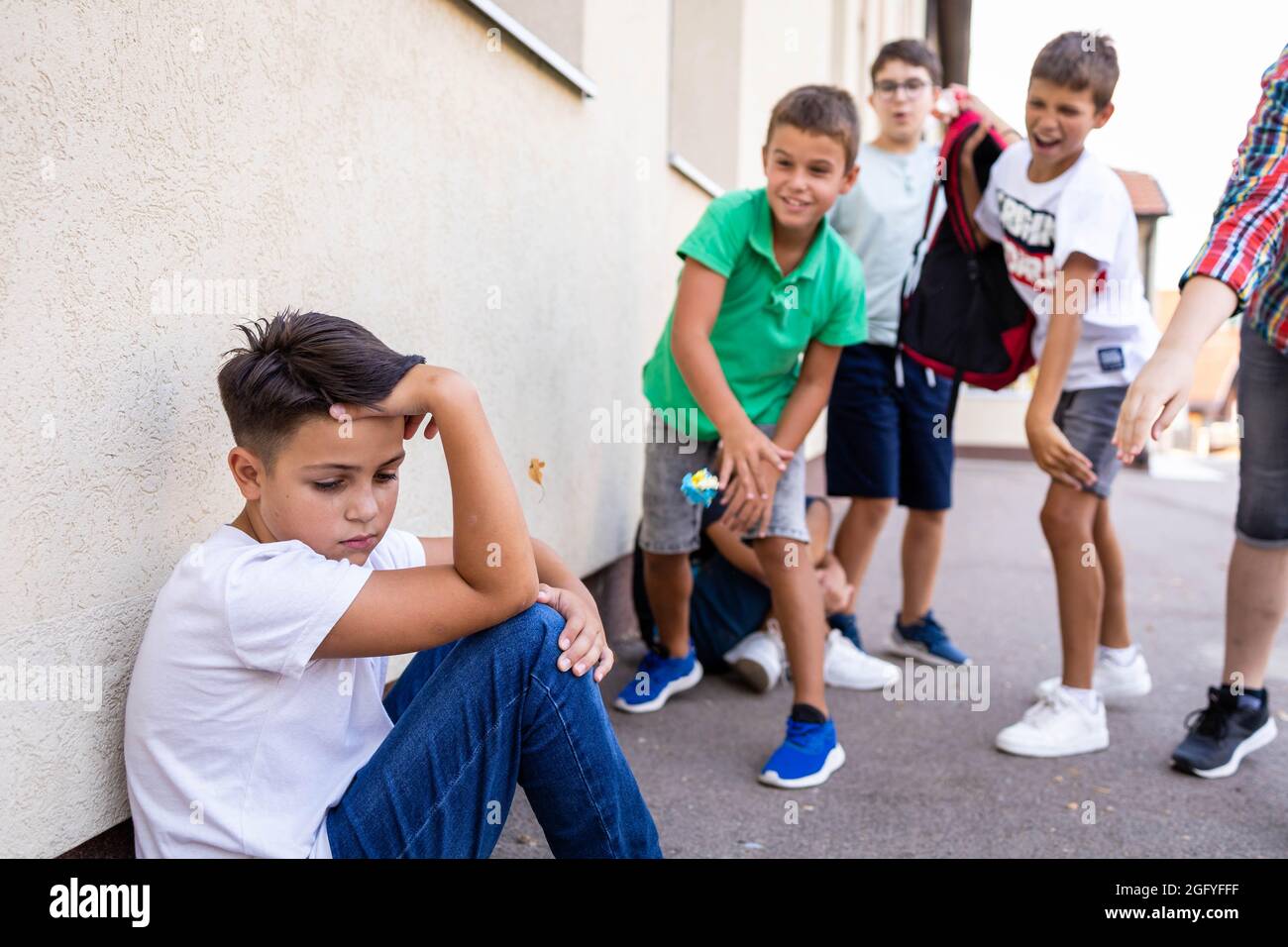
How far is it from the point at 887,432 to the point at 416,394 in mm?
2655

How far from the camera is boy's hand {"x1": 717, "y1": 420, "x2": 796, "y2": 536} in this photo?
298 cm

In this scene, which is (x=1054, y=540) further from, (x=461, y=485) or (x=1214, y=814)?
(x=461, y=485)

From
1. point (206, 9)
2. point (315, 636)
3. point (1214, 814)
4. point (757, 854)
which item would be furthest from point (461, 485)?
point (1214, 814)

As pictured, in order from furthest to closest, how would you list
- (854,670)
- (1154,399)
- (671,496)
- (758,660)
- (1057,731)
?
(854,670), (758,660), (671,496), (1057,731), (1154,399)

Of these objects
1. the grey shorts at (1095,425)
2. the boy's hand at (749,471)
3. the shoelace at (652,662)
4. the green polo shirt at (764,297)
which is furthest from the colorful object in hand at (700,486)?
the grey shorts at (1095,425)

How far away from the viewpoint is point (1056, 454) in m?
3.19

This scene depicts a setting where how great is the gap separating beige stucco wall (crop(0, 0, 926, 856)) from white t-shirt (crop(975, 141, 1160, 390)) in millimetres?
1442

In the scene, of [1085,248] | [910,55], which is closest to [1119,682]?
[1085,248]

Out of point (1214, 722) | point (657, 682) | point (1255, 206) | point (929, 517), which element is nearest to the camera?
point (1255, 206)

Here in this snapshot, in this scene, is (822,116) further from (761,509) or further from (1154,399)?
(1154,399)

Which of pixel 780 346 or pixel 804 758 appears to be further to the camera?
pixel 780 346

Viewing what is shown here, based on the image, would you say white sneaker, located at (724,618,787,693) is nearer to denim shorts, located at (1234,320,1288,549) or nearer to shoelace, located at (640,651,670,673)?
shoelace, located at (640,651,670,673)
